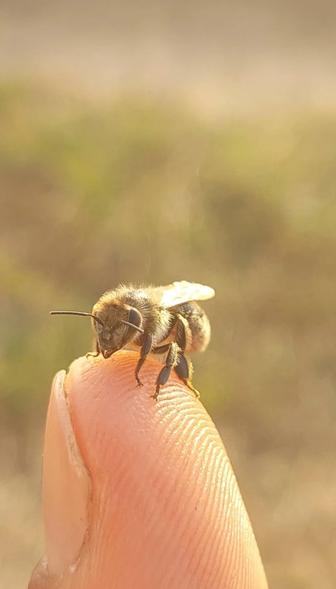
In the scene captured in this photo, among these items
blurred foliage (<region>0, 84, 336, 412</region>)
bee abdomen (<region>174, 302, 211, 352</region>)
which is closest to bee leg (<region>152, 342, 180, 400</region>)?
bee abdomen (<region>174, 302, 211, 352</region>)

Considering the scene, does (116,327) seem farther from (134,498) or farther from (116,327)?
(134,498)

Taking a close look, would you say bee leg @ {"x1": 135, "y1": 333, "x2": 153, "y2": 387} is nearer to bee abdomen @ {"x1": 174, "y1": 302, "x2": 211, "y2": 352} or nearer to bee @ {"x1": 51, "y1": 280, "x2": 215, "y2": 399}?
bee @ {"x1": 51, "y1": 280, "x2": 215, "y2": 399}

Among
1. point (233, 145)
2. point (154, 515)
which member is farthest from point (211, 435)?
point (233, 145)

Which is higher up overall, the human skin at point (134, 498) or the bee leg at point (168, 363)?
the bee leg at point (168, 363)

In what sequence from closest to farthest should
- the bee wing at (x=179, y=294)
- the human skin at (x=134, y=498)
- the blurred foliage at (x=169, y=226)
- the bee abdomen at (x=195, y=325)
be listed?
the human skin at (x=134, y=498) → the bee wing at (x=179, y=294) → the bee abdomen at (x=195, y=325) → the blurred foliage at (x=169, y=226)

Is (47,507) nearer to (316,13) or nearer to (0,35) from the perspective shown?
(0,35)

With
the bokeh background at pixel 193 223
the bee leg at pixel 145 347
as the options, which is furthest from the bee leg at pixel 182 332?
the bokeh background at pixel 193 223

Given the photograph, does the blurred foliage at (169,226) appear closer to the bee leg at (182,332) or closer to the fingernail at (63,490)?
the bee leg at (182,332)

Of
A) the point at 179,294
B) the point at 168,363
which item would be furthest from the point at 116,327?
the point at 179,294
